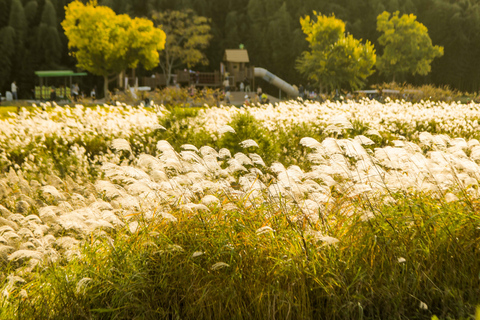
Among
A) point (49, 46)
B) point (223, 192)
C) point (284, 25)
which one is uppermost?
point (284, 25)

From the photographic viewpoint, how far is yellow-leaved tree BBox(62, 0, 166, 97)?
35312 millimetres

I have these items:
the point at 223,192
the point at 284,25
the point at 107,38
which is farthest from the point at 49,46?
the point at 223,192

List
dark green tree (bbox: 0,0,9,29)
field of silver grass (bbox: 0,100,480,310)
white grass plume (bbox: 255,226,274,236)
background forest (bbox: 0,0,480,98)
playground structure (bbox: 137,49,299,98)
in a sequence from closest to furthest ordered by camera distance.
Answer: white grass plume (bbox: 255,226,274,236) → field of silver grass (bbox: 0,100,480,310) → playground structure (bbox: 137,49,299,98) → dark green tree (bbox: 0,0,9,29) → background forest (bbox: 0,0,480,98)

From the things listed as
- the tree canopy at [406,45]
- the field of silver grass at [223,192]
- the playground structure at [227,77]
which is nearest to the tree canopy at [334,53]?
the playground structure at [227,77]

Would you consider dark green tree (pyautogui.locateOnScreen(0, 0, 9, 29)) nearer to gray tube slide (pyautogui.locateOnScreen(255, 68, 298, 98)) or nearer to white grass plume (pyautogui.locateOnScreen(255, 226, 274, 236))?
gray tube slide (pyautogui.locateOnScreen(255, 68, 298, 98))

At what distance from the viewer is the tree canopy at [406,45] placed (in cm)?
4588

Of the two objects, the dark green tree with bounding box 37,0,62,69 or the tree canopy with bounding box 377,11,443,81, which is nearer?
the tree canopy with bounding box 377,11,443,81

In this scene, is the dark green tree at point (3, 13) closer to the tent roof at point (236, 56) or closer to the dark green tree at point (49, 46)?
the dark green tree at point (49, 46)

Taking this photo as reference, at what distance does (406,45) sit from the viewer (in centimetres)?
4597

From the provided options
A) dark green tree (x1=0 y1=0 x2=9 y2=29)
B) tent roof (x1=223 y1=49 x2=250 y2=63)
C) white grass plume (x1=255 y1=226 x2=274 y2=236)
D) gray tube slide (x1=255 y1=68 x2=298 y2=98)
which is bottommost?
gray tube slide (x1=255 y1=68 x2=298 y2=98)

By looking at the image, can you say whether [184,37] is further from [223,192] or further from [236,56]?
[223,192]

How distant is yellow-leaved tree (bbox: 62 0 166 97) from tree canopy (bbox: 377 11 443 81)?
2218 cm

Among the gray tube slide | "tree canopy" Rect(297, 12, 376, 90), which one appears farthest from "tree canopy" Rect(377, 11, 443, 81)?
"tree canopy" Rect(297, 12, 376, 90)

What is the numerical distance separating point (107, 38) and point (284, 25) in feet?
76.2
